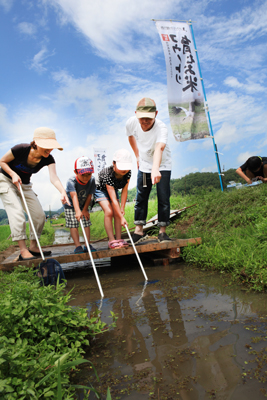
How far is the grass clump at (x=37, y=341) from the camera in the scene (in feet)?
4.00

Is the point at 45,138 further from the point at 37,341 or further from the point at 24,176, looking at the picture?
the point at 37,341

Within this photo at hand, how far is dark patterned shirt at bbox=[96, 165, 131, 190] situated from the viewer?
432 cm

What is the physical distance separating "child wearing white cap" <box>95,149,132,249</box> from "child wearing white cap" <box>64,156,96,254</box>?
0.57ft

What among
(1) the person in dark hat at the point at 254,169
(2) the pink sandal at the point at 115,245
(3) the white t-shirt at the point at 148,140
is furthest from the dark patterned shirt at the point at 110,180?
(1) the person in dark hat at the point at 254,169

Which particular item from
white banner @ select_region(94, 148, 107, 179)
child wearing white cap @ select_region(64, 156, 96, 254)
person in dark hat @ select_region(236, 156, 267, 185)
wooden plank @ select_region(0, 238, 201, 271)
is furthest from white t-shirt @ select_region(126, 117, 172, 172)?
white banner @ select_region(94, 148, 107, 179)

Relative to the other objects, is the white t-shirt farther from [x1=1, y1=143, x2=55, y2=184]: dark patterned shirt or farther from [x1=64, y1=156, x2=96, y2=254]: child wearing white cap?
[x1=1, y1=143, x2=55, y2=184]: dark patterned shirt

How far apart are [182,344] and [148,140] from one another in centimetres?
303

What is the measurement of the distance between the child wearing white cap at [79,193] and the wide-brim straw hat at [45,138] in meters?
0.58

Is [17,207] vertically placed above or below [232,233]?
above

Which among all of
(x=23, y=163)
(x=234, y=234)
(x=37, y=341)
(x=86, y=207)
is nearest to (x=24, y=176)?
(x=23, y=163)

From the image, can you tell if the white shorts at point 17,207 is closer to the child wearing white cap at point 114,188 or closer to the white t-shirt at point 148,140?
the child wearing white cap at point 114,188

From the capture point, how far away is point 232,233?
4336 mm

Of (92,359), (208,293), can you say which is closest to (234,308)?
(208,293)

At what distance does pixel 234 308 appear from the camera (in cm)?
226
